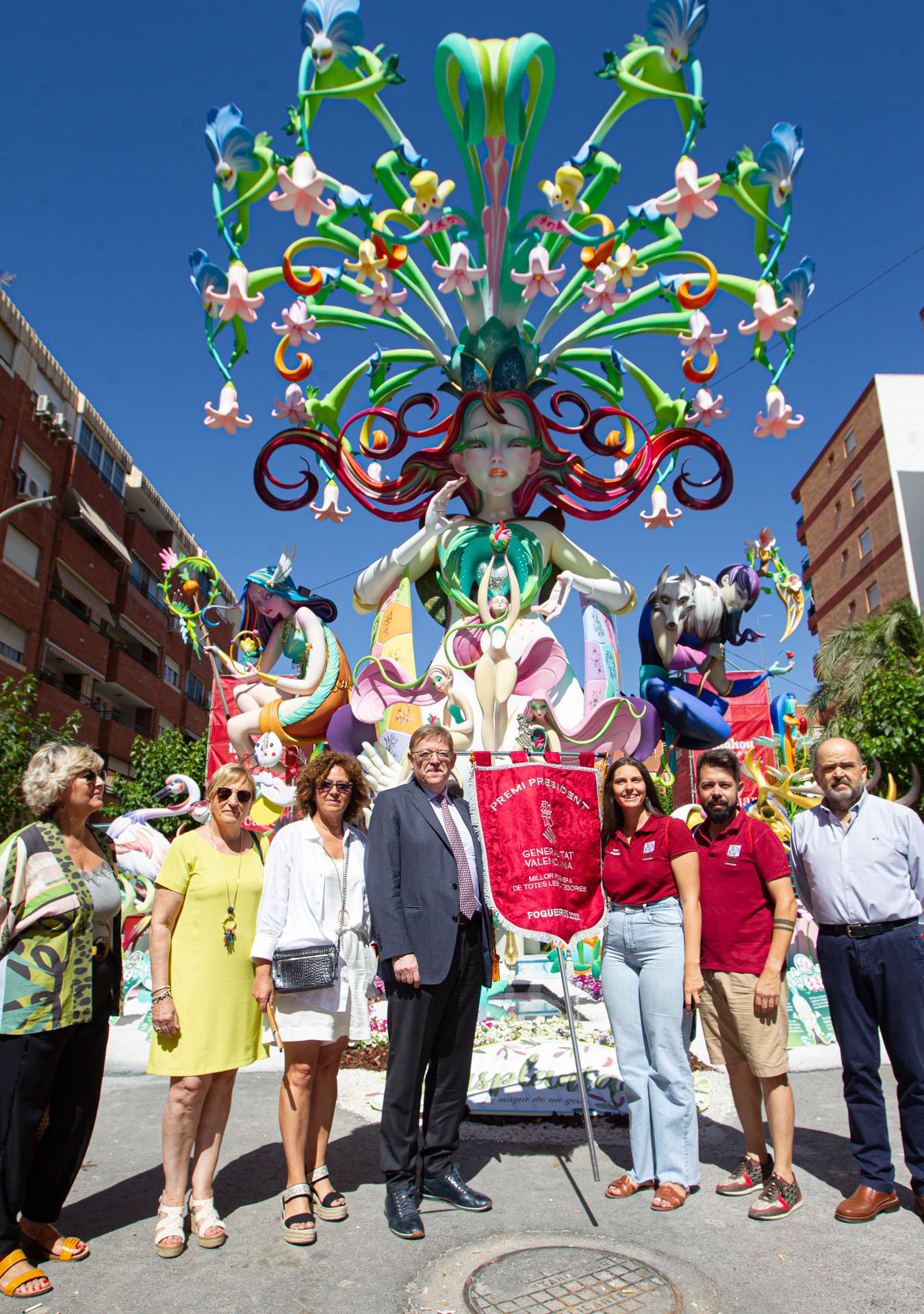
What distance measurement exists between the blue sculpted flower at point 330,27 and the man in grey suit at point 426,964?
947 cm

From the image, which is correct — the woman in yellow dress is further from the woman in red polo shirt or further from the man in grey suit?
the woman in red polo shirt

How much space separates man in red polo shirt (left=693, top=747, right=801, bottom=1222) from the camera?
4078 millimetres

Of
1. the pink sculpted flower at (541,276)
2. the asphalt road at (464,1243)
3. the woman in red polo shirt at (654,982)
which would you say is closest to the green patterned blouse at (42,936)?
the asphalt road at (464,1243)

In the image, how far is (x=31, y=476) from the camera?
27.1 m

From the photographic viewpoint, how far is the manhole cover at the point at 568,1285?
10.0 feet

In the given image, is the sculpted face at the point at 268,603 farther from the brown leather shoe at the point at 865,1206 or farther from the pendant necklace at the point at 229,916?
the brown leather shoe at the point at 865,1206

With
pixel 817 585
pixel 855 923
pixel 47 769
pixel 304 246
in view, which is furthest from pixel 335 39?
pixel 817 585

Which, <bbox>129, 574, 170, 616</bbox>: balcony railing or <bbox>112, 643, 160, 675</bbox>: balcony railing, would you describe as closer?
<bbox>112, 643, 160, 675</bbox>: balcony railing

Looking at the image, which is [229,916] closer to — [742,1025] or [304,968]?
[304,968]

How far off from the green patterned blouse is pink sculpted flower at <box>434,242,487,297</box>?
7676mm

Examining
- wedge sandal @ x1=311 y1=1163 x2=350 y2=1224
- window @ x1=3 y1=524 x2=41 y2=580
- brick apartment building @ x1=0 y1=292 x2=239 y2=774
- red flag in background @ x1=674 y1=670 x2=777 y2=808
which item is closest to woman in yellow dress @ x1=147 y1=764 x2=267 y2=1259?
wedge sandal @ x1=311 y1=1163 x2=350 y2=1224

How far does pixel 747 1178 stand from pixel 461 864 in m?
1.88

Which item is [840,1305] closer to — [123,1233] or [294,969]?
[294,969]

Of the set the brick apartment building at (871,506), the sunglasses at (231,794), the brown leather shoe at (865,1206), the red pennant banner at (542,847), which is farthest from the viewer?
the brick apartment building at (871,506)
